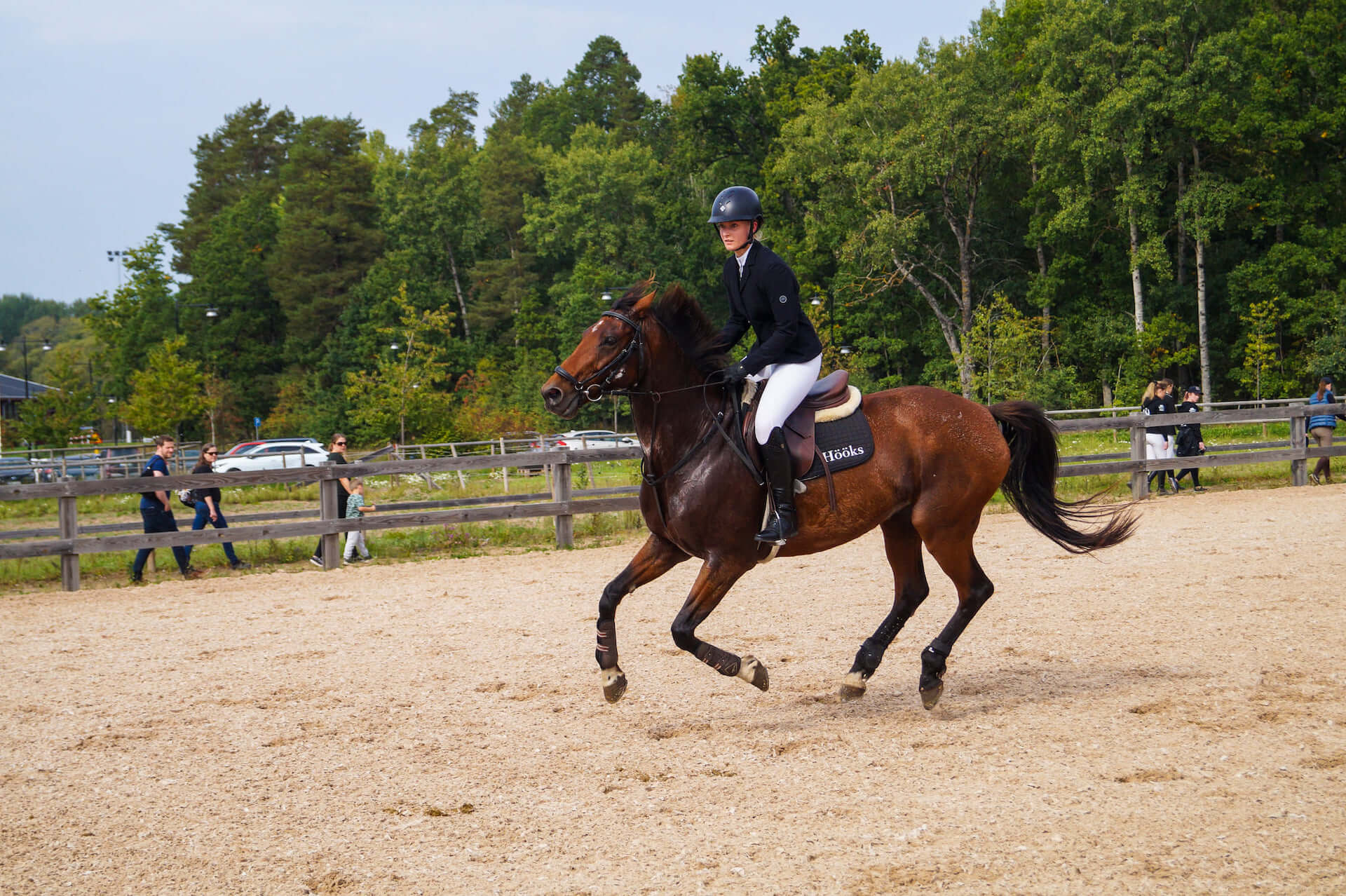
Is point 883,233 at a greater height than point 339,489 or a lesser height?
greater

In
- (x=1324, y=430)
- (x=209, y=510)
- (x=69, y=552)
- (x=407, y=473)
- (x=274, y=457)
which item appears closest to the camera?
(x=69, y=552)

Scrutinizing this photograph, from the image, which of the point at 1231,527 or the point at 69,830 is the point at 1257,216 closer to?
the point at 1231,527

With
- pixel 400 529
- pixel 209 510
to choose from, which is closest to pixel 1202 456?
pixel 400 529

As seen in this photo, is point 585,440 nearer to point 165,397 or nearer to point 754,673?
point 165,397

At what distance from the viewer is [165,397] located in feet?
174

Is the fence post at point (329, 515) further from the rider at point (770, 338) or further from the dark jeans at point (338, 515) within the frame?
the rider at point (770, 338)

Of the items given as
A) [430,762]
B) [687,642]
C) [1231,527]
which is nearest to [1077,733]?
[687,642]

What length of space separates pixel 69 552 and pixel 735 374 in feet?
32.5

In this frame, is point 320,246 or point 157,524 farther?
point 320,246

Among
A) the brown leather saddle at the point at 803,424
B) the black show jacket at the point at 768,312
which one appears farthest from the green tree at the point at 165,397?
the brown leather saddle at the point at 803,424

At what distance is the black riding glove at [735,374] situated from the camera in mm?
5770

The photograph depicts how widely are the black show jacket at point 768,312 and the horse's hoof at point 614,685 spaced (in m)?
1.85

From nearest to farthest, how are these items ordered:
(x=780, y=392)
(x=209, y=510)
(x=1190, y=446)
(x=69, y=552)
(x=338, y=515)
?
(x=780, y=392), (x=69, y=552), (x=338, y=515), (x=209, y=510), (x=1190, y=446)

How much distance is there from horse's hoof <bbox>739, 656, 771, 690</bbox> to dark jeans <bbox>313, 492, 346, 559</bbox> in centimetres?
891
